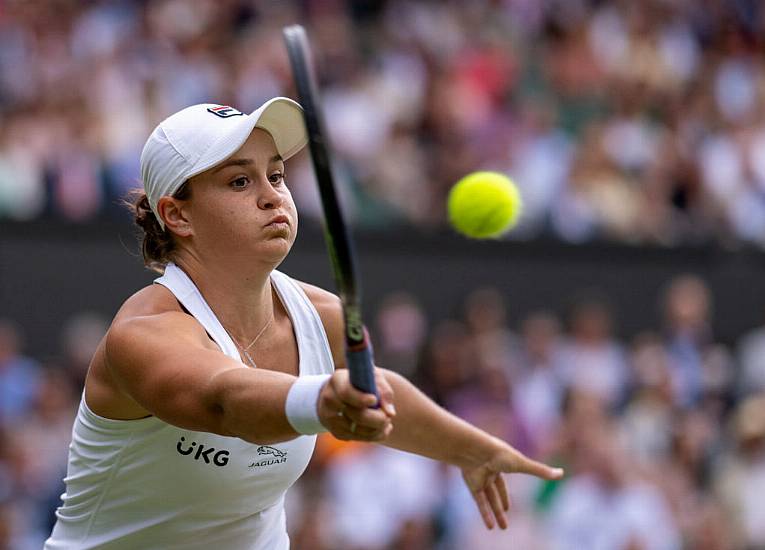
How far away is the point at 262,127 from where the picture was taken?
3.98 metres

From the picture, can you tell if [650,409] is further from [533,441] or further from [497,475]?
[497,475]

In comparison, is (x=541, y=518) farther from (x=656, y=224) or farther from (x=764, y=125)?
(x=764, y=125)

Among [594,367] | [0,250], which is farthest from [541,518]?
[0,250]

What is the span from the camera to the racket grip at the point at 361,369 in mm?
3043

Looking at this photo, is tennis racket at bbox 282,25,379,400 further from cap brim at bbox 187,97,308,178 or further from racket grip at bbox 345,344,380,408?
cap brim at bbox 187,97,308,178

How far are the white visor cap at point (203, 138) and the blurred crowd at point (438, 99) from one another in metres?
5.72

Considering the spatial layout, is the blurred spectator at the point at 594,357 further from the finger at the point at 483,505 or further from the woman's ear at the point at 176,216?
the woman's ear at the point at 176,216

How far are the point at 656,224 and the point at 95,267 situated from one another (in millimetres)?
5002

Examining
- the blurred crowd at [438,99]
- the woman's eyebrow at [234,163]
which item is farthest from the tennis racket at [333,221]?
the blurred crowd at [438,99]

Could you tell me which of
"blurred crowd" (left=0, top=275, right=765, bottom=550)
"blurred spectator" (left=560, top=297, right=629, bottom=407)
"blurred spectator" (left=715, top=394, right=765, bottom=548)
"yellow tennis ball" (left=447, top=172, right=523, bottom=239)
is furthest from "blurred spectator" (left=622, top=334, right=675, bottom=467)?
"yellow tennis ball" (left=447, top=172, right=523, bottom=239)

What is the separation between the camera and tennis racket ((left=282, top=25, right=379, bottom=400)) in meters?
3.01

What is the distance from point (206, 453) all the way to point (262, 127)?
974 mm

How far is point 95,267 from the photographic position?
33.2 ft

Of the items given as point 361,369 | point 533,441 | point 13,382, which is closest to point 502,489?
point 361,369
